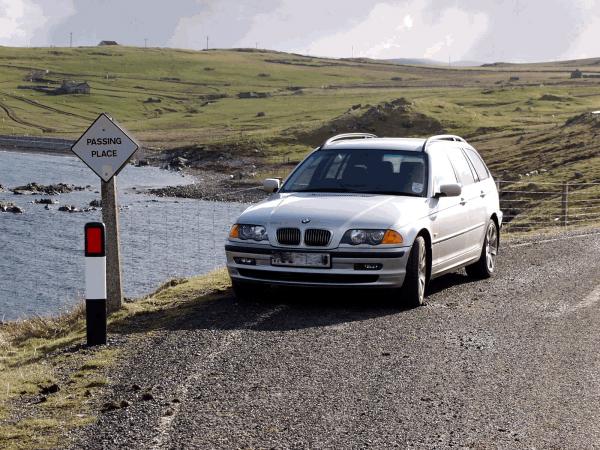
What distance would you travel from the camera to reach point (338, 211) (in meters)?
11.5

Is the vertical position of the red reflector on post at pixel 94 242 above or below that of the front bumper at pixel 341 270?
above

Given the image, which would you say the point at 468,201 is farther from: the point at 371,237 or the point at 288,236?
the point at 288,236

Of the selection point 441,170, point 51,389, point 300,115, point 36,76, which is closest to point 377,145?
point 441,170

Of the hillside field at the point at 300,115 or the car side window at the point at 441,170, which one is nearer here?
the car side window at the point at 441,170

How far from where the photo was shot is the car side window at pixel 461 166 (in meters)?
13.7

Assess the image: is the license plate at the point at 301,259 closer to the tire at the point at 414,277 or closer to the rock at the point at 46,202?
the tire at the point at 414,277

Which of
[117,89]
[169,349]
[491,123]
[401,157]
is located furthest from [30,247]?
[117,89]

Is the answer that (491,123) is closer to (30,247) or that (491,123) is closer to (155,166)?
(155,166)

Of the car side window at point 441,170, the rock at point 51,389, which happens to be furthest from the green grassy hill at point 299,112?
the rock at point 51,389

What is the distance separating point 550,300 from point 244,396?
19.1 ft

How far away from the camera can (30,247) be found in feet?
130

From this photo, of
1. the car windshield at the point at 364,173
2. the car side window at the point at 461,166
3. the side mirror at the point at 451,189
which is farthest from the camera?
the car side window at the point at 461,166

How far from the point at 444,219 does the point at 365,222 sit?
5.45ft

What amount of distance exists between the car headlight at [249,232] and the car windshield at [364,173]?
1246mm
